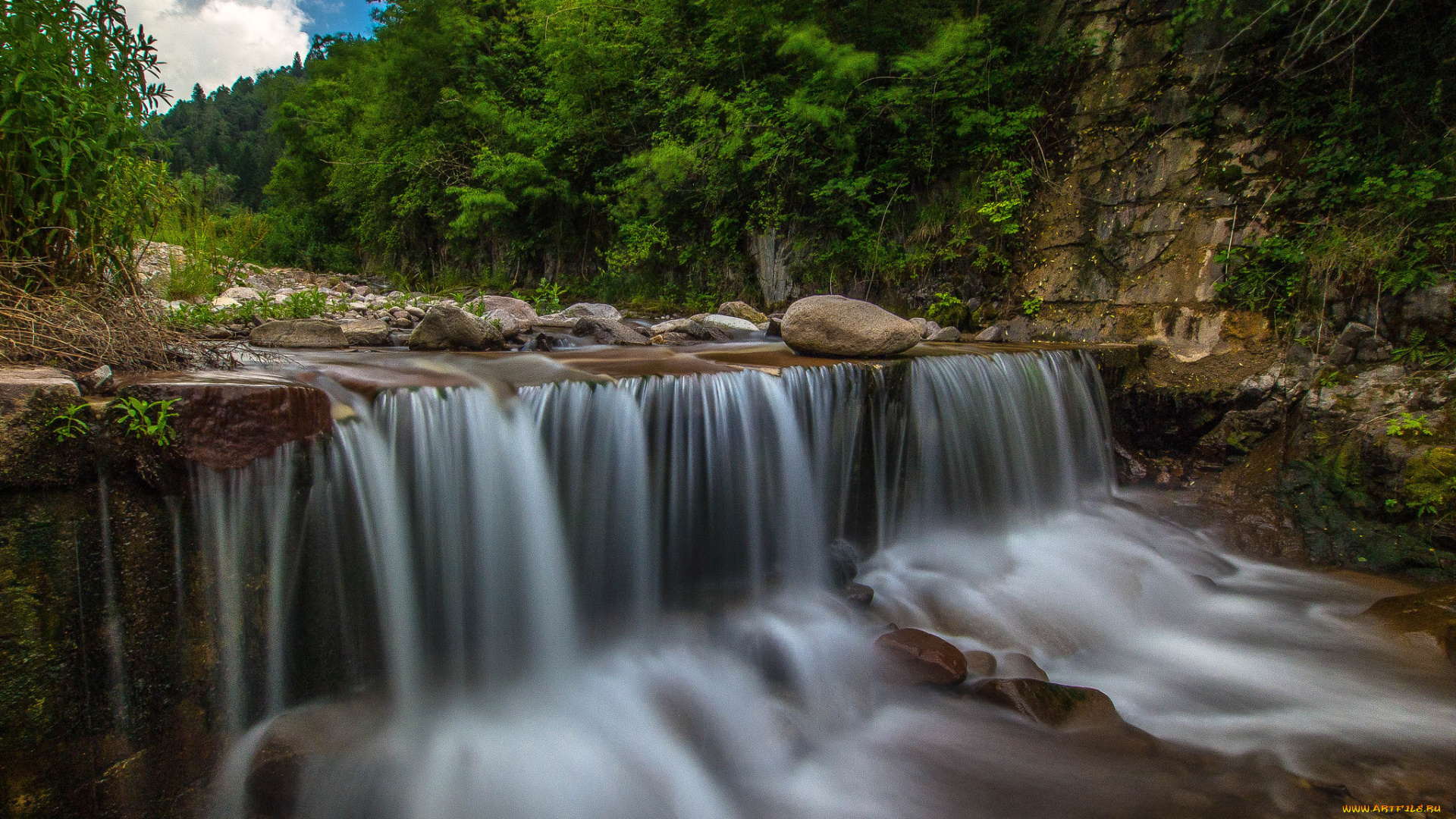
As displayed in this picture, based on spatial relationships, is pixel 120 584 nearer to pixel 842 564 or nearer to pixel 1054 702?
pixel 842 564

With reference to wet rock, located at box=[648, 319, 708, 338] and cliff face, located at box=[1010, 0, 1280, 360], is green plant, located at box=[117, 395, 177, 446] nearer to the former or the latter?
wet rock, located at box=[648, 319, 708, 338]

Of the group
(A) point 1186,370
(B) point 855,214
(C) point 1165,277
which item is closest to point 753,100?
(B) point 855,214

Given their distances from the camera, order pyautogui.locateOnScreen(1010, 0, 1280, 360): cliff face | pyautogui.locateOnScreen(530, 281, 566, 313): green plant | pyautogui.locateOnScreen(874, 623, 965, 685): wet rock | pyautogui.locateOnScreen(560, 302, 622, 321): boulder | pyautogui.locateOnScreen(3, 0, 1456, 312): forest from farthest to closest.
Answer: pyautogui.locateOnScreen(530, 281, 566, 313): green plant → pyautogui.locateOnScreen(560, 302, 622, 321): boulder → pyautogui.locateOnScreen(1010, 0, 1280, 360): cliff face → pyautogui.locateOnScreen(3, 0, 1456, 312): forest → pyautogui.locateOnScreen(874, 623, 965, 685): wet rock

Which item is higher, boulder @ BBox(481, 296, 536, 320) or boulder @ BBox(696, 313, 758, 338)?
boulder @ BBox(481, 296, 536, 320)

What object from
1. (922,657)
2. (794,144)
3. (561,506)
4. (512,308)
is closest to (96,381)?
(561,506)

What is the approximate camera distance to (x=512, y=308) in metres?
9.20

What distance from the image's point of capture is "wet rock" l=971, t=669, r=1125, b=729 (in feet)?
10.9

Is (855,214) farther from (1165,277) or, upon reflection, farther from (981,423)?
(981,423)

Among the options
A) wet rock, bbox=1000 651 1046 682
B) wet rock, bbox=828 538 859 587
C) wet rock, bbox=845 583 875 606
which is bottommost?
wet rock, bbox=1000 651 1046 682

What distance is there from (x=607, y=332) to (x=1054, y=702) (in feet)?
18.6

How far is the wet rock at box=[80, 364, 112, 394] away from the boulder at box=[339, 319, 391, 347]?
3549 mm

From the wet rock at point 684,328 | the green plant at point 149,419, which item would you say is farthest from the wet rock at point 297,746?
the wet rock at point 684,328

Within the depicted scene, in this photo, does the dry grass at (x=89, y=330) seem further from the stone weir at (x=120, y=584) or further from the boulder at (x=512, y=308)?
the boulder at (x=512, y=308)

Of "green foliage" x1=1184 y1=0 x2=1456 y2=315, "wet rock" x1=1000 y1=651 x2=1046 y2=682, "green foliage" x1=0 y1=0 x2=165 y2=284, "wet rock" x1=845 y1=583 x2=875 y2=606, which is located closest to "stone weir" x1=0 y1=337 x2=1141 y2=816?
"green foliage" x1=0 y1=0 x2=165 y2=284
